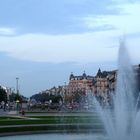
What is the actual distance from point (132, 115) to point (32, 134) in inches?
298

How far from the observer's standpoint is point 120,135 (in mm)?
23156

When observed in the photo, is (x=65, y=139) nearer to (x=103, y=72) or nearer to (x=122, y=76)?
(x=122, y=76)

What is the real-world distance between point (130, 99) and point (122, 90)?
2.71ft

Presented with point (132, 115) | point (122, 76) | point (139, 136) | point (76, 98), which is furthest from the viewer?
point (76, 98)

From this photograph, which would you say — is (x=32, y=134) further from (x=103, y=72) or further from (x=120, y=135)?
(x=103, y=72)

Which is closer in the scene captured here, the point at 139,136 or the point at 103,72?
the point at 139,136

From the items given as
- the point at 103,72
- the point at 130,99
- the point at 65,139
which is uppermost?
the point at 103,72

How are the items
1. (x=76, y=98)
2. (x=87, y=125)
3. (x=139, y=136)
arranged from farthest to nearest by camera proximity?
(x=76, y=98), (x=87, y=125), (x=139, y=136)

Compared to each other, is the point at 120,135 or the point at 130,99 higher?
the point at 130,99

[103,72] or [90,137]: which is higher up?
[103,72]

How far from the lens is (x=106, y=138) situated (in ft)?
79.3

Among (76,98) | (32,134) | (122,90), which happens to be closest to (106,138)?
(122,90)

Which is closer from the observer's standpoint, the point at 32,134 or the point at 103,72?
the point at 32,134

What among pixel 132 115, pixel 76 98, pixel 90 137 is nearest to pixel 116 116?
pixel 132 115
